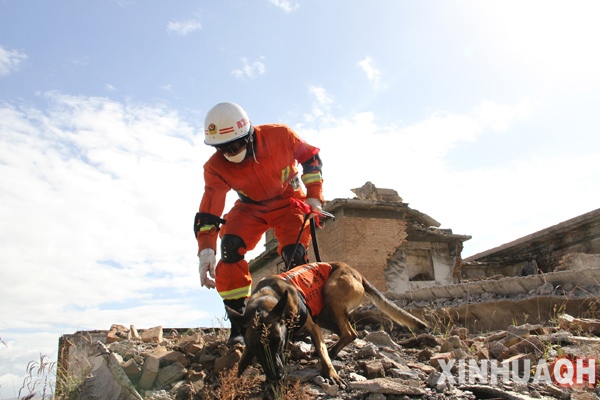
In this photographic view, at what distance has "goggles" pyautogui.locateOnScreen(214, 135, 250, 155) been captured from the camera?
154 inches

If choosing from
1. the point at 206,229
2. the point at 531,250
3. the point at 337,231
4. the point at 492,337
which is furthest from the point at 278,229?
the point at 531,250

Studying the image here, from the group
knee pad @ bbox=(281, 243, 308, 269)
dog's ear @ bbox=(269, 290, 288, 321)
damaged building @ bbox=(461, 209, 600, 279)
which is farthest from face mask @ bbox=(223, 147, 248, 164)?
damaged building @ bbox=(461, 209, 600, 279)

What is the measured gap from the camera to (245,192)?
14.0ft

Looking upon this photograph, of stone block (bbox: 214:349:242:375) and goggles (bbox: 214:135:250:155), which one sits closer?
stone block (bbox: 214:349:242:375)

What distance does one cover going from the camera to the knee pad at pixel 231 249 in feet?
12.8

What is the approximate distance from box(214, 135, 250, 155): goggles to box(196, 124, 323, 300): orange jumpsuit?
168 millimetres

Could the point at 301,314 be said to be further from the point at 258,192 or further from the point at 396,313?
the point at 258,192

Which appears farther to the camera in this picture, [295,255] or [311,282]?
[295,255]

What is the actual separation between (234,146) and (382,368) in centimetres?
242

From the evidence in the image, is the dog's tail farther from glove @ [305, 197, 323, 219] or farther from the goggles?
the goggles

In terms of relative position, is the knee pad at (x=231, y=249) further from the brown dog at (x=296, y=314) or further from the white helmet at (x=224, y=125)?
the white helmet at (x=224, y=125)

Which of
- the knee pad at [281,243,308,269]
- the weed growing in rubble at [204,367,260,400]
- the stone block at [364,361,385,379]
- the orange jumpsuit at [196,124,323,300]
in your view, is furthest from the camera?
the knee pad at [281,243,308,269]

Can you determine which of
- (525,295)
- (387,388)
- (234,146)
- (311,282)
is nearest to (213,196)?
(234,146)

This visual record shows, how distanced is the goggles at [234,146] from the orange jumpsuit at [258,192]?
17 centimetres
